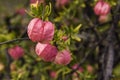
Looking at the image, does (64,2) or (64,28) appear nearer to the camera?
(64,28)

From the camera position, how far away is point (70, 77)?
52.9 inches

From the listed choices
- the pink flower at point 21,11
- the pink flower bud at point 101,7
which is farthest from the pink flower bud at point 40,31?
the pink flower at point 21,11

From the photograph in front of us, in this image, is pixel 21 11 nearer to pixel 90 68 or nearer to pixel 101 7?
pixel 90 68

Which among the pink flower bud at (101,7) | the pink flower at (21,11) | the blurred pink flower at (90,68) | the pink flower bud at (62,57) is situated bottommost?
the blurred pink flower at (90,68)

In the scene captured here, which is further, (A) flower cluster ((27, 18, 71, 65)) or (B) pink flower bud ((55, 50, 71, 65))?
(B) pink flower bud ((55, 50, 71, 65))

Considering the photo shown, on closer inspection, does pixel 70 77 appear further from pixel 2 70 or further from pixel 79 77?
pixel 2 70

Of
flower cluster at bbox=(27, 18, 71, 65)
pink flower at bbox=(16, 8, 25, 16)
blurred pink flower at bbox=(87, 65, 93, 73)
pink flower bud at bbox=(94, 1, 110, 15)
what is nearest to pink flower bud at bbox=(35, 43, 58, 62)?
flower cluster at bbox=(27, 18, 71, 65)

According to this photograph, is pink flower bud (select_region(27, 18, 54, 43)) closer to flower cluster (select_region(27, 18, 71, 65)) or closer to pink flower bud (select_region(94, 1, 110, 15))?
flower cluster (select_region(27, 18, 71, 65))

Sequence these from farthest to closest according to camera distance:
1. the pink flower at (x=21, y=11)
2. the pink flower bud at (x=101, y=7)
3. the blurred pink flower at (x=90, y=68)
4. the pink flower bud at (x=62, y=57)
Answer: the pink flower at (x=21, y=11), the blurred pink flower at (x=90, y=68), the pink flower bud at (x=101, y=7), the pink flower bud at (x=62, y=57)

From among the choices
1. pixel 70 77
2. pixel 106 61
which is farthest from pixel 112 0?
pixel 70 77

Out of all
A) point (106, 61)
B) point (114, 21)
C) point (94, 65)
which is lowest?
point (94, 65)

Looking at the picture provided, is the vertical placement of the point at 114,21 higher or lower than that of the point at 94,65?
higher

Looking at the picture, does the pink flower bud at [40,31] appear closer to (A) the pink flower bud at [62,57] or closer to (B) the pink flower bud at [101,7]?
(A) the pink flower bud at [62,57]

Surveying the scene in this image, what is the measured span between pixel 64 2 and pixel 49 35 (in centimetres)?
87
